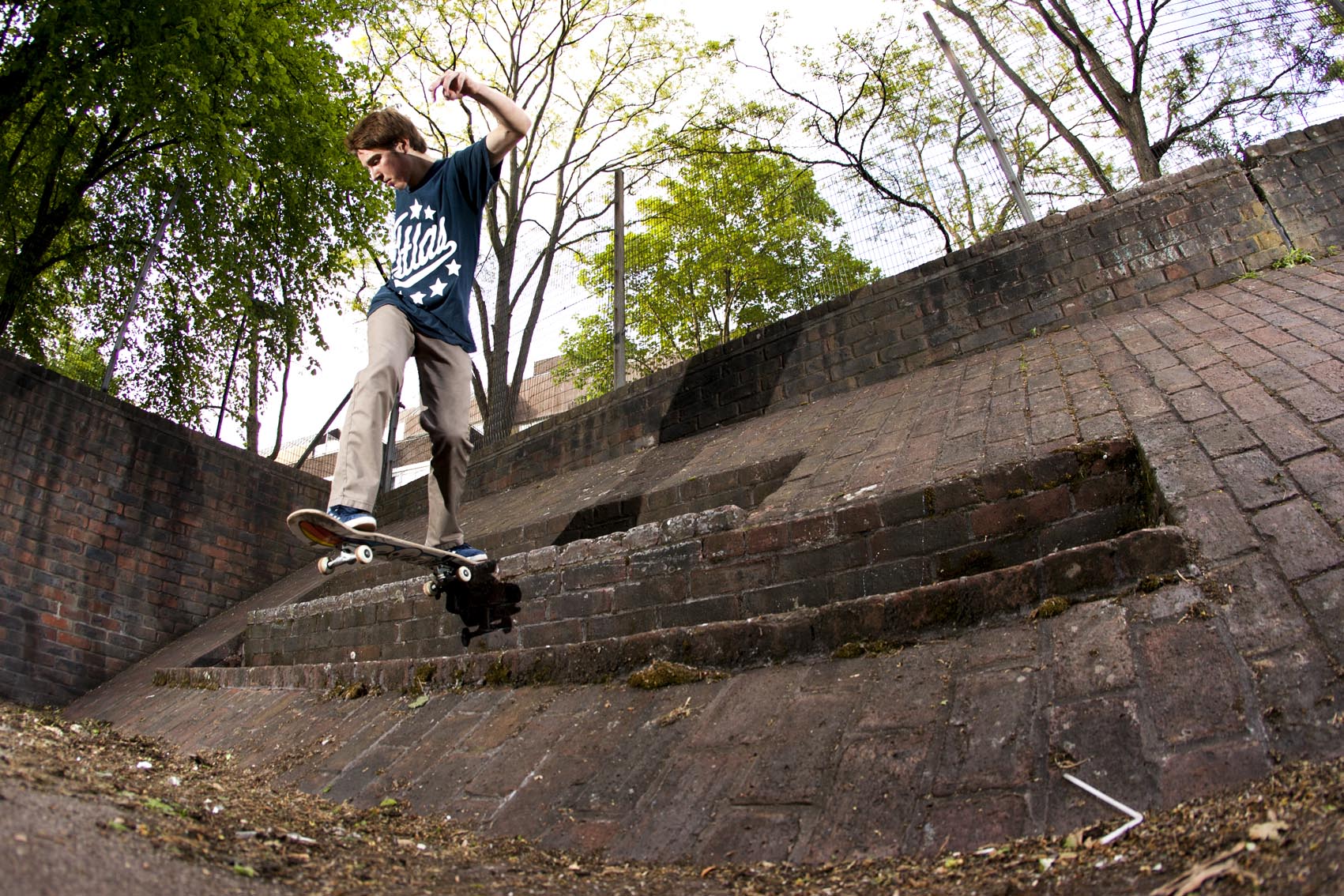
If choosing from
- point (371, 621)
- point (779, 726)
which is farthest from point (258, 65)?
point (779, 726)

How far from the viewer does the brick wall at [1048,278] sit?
630 centimetres

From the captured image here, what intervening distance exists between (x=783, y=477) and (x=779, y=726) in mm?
3017

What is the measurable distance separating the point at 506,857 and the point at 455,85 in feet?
9.42

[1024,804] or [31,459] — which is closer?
[1024,804]

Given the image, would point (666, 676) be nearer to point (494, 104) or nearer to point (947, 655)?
point (947, 655)

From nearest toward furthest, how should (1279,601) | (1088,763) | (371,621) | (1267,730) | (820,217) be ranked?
1. (1267,730)
2. (1088,763)
3. (1279,601)
4. (371,621)
5. (820,217)

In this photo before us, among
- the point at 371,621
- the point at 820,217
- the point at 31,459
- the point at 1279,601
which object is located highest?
the point at 820,217

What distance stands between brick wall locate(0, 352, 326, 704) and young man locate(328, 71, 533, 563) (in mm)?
6989

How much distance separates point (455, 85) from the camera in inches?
124

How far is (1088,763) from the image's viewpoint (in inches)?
71.7

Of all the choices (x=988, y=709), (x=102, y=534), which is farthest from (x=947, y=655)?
(x=102, y=534)

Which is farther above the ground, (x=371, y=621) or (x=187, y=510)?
(x=187, y=510)

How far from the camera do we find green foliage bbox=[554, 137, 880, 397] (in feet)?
32.2

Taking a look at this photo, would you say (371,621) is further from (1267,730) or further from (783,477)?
(1267,730)
